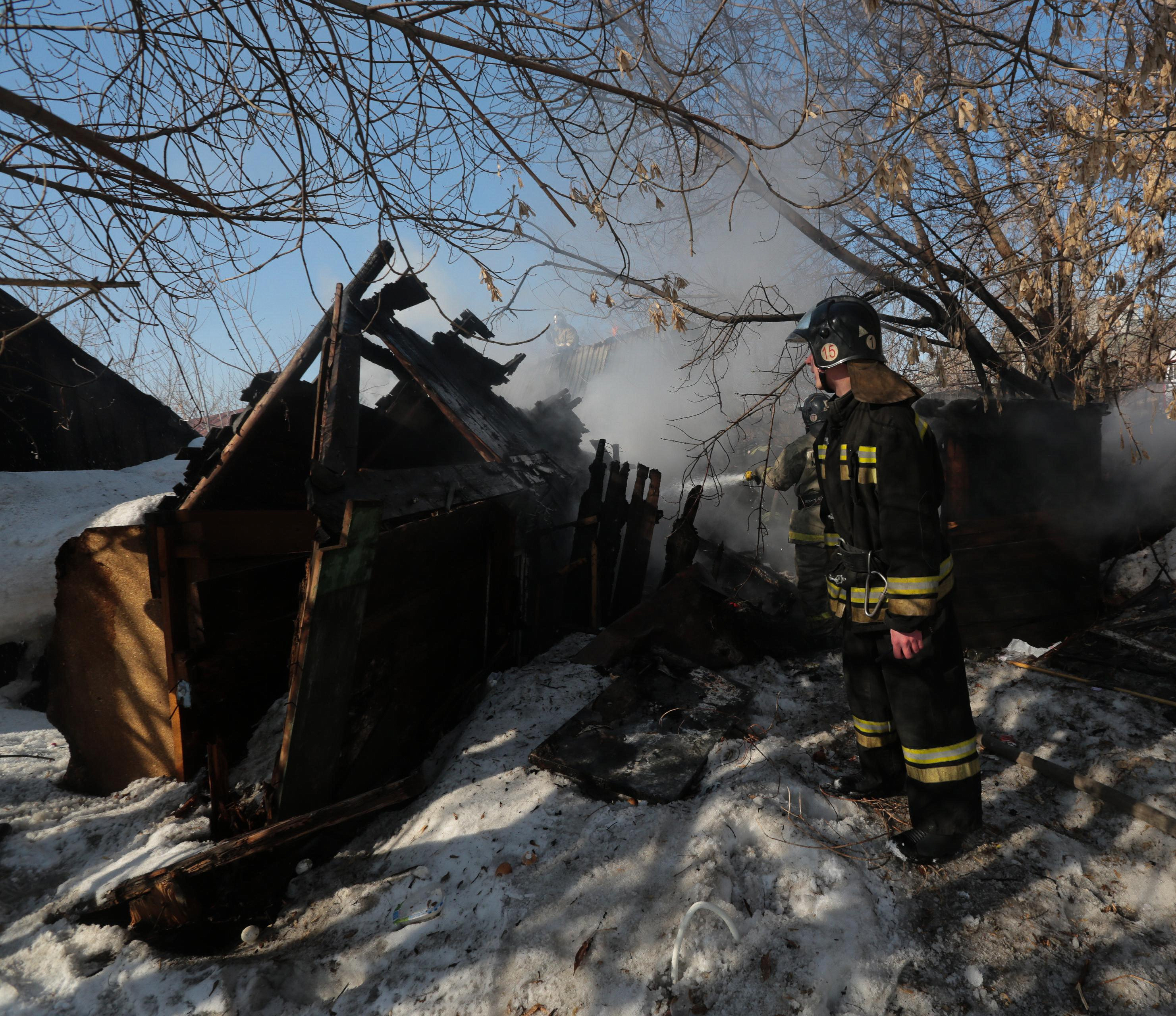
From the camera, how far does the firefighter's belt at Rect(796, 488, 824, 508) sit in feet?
16.3

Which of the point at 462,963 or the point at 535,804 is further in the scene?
the point at 535,804

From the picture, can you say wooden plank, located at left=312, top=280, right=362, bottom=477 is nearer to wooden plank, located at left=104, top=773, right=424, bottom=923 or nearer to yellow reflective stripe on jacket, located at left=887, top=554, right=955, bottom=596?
wooden plank, located at left=104, top=773, right=424, bottom=923

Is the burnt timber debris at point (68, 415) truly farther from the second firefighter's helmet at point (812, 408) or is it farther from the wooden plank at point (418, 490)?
the second firefighter's helmet at point (812, 408)

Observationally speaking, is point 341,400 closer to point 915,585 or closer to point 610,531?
point 610,531

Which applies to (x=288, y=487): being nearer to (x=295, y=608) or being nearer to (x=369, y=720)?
(x=295, y=608)

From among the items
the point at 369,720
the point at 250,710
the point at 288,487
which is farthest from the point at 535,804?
the point at 288,487

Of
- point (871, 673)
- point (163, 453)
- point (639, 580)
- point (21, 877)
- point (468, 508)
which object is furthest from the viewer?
point (163, 453)

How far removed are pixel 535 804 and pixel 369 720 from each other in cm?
97

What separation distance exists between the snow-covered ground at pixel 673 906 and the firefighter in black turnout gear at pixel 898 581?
14.2 inches

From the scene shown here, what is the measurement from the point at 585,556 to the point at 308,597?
3.11 meters

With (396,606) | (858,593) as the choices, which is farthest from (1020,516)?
(396,606)

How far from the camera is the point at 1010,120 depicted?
15.6 ft

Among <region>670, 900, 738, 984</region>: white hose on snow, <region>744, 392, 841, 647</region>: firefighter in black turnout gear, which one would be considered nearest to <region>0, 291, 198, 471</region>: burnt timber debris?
<region>744, 392, 841, 647</region>: firefighter in black turnout gear

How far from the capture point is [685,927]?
198cm
